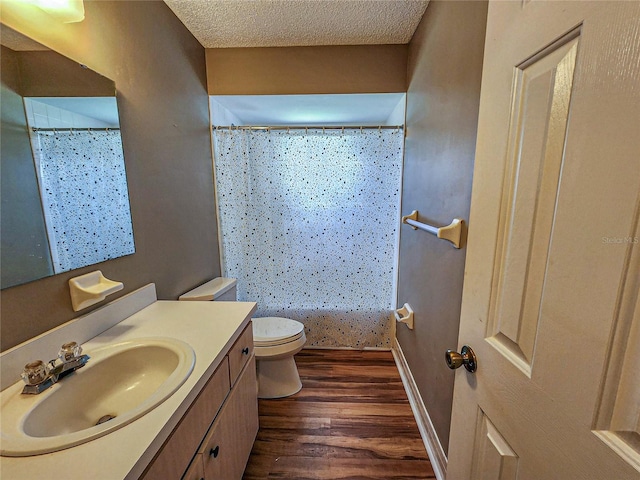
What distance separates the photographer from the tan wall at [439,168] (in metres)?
1.01

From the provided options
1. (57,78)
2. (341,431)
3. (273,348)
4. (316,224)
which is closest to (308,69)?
(316,224)

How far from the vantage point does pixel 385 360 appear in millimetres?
2188

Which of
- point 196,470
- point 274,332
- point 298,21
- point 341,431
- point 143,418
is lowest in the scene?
point 341,431

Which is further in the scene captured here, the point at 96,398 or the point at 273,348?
the point at 273,348

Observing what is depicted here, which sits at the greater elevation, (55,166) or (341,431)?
(55,166)

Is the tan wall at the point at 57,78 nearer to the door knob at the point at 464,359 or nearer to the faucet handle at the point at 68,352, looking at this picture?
the faucet handle at the point at 68,352

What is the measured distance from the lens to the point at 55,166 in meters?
0.88

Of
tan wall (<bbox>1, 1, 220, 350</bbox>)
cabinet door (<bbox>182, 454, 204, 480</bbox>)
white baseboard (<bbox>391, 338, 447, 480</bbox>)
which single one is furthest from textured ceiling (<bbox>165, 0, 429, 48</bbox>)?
white baseboard (<bbox>391, 338, 447, 480</bbox>)

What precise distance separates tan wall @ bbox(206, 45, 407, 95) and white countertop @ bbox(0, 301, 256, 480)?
1715 mm

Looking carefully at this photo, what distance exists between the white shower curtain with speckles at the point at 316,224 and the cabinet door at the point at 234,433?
1009 millimetres

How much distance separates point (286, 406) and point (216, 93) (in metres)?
2.36

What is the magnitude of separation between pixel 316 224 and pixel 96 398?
5.35ft

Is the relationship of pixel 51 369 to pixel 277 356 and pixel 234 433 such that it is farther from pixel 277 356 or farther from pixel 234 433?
pixel 277 356

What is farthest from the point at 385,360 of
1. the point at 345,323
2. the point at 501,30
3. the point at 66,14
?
the point at 66,14
